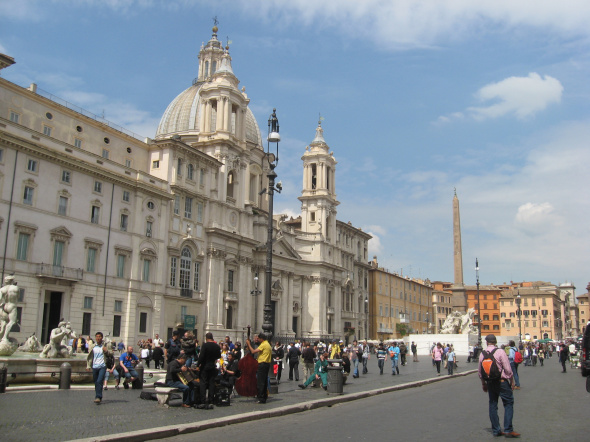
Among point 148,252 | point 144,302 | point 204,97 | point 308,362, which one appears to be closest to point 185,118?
point 204,97

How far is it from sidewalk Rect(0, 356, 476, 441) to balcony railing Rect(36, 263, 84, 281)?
16.9m

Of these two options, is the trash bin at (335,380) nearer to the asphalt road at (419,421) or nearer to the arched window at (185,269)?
the asphalt road at (419,421)

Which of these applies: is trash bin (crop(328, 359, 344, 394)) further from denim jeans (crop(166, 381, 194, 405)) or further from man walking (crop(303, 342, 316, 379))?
denim jeans (crop(166, 381, 194, 405))

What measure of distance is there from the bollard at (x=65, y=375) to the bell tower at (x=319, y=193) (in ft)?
167

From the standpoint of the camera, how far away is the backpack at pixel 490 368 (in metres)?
9.85

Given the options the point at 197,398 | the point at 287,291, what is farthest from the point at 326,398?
the point at 287,291

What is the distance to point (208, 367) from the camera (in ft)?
Answer: 42.9

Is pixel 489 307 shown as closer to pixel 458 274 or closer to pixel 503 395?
pixel 458 274

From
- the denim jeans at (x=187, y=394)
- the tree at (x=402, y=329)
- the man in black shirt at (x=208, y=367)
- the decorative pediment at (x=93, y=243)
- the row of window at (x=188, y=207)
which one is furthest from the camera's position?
the tree at (x=402, y=329)

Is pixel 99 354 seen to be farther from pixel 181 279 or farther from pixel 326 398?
pixel 181 279

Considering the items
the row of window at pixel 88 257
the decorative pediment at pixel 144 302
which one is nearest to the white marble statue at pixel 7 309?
the row of window at pixel 88 257

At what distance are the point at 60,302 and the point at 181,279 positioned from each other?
1131cm

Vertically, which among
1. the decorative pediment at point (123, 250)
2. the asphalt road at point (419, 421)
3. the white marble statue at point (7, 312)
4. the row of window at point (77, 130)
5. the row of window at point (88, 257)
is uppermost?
the row of window at point (77, 130)

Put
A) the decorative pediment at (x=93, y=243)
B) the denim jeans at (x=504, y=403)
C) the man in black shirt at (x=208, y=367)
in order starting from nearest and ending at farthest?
1. the denim jeans at (x=504, y=403)
2. the man in black shirt at (x=208, y=367)
3. the decorative pediment at (x=93, y=243)
